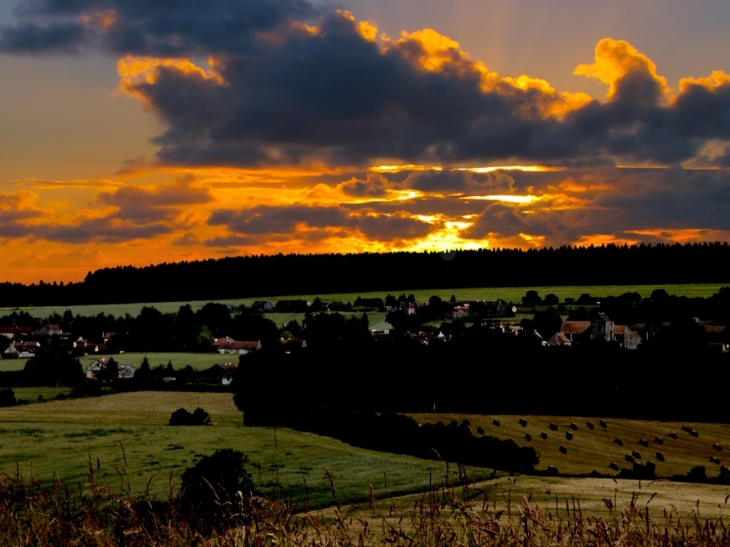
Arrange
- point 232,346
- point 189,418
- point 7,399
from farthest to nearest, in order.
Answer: point 232,346
point 7,399
point 189,418

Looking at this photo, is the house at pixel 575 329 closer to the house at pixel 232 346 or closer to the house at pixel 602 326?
the house at pixel 602 326

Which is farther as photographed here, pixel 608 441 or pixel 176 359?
pixel 176 359

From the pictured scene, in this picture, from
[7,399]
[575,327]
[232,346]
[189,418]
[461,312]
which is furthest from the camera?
[461,312]

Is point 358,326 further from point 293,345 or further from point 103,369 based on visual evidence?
point 103,369

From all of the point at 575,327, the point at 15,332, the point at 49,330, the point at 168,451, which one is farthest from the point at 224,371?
the point at 15,332

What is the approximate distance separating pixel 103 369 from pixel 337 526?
116 meters

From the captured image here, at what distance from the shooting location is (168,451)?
57000mm

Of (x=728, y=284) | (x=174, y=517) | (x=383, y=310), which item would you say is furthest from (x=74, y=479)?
(x=728, y=284)

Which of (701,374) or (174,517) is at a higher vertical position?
(174,517)

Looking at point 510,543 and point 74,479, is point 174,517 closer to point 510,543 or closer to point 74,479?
point 510,543

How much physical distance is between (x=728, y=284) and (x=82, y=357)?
13124cm

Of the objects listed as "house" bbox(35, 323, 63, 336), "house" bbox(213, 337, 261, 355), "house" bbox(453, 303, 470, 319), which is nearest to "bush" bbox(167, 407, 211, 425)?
"house" bbox(213, 337, 261, 355)

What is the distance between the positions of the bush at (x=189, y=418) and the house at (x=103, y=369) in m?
40.2

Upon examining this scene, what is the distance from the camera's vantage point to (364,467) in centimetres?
4934
